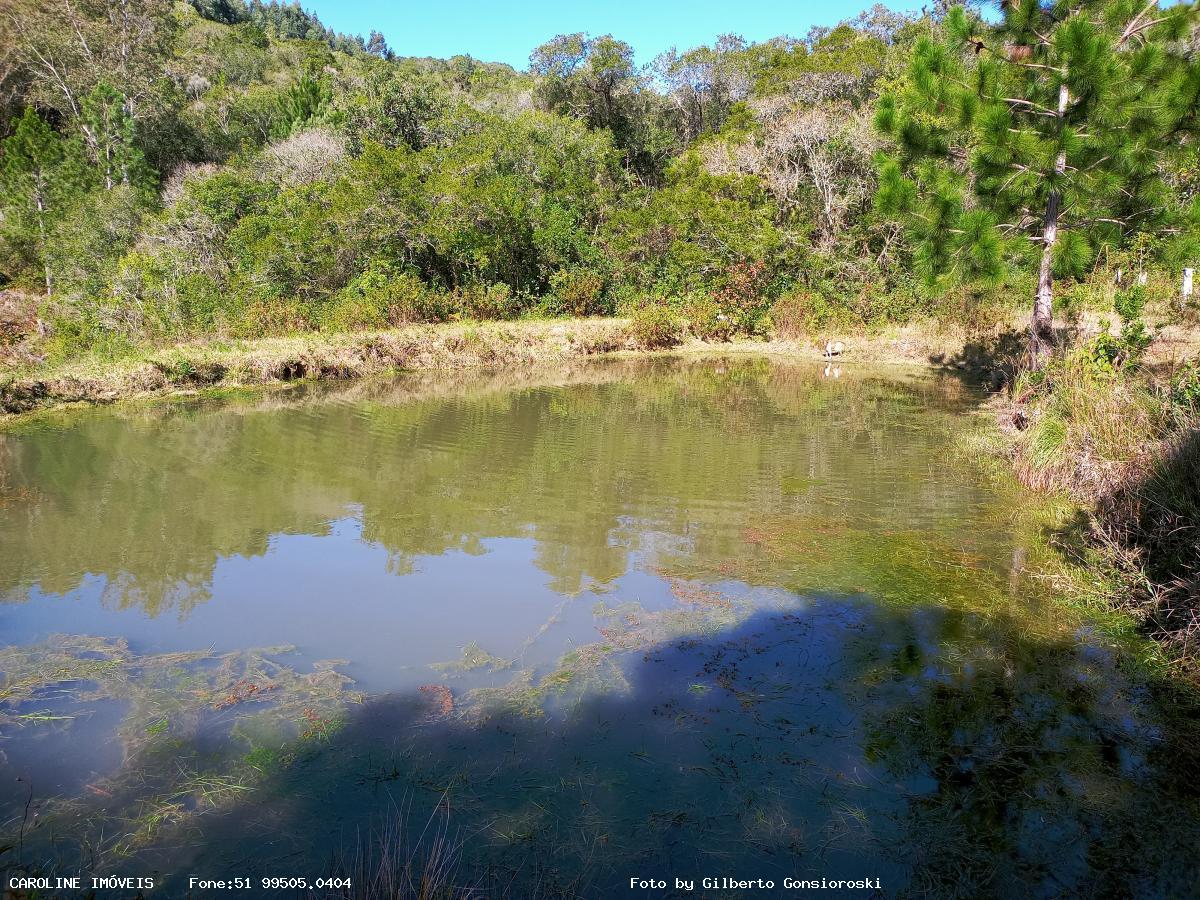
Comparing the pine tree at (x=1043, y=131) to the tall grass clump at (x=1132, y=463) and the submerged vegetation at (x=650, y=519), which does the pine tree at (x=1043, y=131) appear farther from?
the tall grass clump at (x=1132, y=463)

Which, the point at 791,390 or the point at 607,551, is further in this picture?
the point at 791,390

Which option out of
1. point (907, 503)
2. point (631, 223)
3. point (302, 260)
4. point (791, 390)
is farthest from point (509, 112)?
point (907, 503)

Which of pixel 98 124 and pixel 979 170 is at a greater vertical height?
pixel 98 124

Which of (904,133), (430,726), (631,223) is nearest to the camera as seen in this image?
(430,726)

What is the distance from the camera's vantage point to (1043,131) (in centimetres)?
907

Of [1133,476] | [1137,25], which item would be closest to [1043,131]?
[1137,25]

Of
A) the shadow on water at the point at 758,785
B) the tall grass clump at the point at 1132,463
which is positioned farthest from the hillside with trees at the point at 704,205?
the shadow on water at the point at 758,785

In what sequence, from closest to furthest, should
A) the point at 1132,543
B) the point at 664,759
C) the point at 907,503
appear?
the point at 664,759 < the point at 1132,543 < the point at 907,503

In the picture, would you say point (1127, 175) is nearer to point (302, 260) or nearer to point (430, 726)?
point (430, 726)

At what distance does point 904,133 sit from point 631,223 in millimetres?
12611

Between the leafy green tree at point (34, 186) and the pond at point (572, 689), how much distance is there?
17.5 m

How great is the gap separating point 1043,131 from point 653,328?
1080 centimetres

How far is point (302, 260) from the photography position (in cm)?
1891

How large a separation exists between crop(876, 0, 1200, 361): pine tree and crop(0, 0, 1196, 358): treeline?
0.29ft
